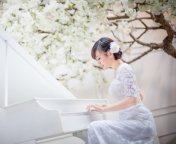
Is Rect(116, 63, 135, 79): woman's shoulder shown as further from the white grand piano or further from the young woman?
the white grand piano

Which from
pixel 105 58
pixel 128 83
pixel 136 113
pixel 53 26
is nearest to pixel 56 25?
pixel 53 26

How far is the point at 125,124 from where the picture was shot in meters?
2.08

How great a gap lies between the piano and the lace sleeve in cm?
40

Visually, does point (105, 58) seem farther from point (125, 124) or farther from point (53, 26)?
point (53, 26)

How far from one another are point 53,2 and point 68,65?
855mm

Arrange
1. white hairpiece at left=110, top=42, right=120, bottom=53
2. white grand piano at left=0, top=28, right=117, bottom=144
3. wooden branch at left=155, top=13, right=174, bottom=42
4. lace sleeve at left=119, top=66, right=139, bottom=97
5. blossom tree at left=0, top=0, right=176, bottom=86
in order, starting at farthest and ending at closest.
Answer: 1. wooden branch at left=155, top=13, right=174, bottom=42
2. blossom tree at left=0, top=0, right=176, bottom=86
3. white hairpiece at left=110, top=42, right=120, bottom=53
4. lace sleeve at left=119, top=66, right=139, bottom=97
5. white grand piano at left=0, top=28, right=117, bottom=144

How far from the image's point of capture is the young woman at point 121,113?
198cm

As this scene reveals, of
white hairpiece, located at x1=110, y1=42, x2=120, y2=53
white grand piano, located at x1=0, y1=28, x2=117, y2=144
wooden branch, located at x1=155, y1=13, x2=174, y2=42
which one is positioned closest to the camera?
white grand piano, located at x1=0, y1=28, x2=117, y2=144

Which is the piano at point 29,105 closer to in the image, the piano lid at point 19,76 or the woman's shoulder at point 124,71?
the piano lid at point 19,76

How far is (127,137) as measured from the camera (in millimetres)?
2059

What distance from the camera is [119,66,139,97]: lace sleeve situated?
2.13 meters

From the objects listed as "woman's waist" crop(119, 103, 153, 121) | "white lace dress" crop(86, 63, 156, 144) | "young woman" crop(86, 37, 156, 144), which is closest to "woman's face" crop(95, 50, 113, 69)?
"young woman" crop(86, 37, 156, 144)

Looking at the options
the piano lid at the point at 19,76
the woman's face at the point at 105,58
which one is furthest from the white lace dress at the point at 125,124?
the piano lid at the point at 19,76

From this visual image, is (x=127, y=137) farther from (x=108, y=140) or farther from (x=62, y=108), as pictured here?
(x=62, y=108)
